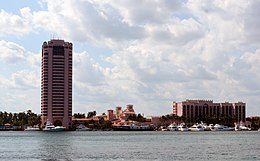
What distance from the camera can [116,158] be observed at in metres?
92.0

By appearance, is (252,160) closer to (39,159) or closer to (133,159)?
(133,159)

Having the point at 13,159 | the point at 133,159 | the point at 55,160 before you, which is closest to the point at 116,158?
the point at 133,159

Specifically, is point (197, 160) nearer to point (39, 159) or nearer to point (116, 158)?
point (116, 158)

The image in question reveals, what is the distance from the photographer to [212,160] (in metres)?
87.4

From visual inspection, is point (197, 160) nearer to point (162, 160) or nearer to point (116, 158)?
point (162, 160)

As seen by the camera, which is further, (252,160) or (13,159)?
(13,159)

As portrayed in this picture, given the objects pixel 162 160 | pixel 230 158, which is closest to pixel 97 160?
pixel 162 160

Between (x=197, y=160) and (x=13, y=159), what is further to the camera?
(x=13, y=159)

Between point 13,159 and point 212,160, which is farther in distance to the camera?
point 13,159

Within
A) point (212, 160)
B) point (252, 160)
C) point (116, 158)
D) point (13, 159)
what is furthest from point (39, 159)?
point (252, 160)

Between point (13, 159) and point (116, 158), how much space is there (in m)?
17.0

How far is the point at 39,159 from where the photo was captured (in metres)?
92.3

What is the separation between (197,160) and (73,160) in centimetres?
1920

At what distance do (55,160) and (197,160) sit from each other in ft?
71.7
